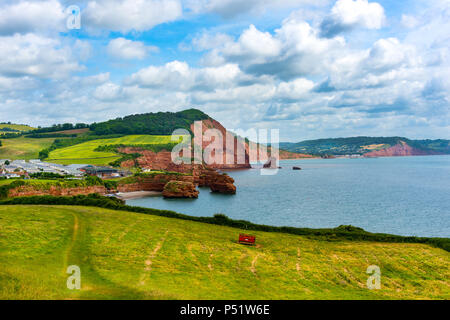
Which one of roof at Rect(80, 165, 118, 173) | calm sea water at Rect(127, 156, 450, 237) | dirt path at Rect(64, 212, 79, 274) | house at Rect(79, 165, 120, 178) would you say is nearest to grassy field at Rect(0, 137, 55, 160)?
roof at Rect(80, 165, 118, 173)

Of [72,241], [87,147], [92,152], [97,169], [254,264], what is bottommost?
[254,264]

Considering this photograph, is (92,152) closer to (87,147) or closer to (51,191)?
(87,147)

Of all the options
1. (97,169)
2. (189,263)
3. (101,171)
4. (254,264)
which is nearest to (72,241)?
(189,263)

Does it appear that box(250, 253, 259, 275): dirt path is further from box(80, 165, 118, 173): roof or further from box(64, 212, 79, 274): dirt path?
box(80, 165, 118, 173): roof

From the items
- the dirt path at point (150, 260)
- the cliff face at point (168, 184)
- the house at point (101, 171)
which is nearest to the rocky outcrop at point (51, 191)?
the cliff face at point (168, 184)

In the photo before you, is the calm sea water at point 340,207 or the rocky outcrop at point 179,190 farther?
the rocky outcrop at point 179,190

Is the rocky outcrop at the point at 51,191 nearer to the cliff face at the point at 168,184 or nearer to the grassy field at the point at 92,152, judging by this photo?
the cliff face at the point at 168,184
